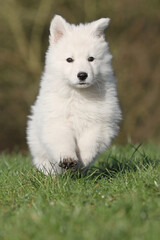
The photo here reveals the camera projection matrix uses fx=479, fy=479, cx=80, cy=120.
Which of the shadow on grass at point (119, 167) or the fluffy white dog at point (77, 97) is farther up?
the fluffy white dog at point (77, 97)

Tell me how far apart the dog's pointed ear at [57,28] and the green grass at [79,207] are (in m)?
1.67

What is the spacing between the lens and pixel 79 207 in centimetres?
388

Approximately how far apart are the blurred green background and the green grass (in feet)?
35.2

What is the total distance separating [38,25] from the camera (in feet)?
53.4

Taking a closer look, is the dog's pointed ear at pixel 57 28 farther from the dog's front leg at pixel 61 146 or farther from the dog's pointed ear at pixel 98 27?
the dog's front leg at pixel 61 146

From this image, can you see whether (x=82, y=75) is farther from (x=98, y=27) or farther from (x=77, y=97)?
(x=98, y=27)

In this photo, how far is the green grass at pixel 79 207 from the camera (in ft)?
10.9

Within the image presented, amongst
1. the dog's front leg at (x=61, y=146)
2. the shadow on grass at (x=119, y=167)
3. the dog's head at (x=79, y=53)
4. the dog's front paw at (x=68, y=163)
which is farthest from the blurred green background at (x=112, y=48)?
the dog's front paw at (x=68, y=163)

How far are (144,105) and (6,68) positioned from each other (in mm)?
4902

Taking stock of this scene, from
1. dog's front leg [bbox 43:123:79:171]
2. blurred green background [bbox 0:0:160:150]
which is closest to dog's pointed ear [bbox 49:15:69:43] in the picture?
dog's front leg [bbox 43:123:79:171]

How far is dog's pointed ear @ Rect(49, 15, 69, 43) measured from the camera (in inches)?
224

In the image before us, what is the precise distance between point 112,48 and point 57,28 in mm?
11091

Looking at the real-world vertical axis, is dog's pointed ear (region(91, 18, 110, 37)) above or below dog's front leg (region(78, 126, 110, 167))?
above

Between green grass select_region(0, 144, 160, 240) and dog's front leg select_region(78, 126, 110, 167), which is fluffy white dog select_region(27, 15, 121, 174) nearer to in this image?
dog's front leg select_region(78, 126, 110, 167)
